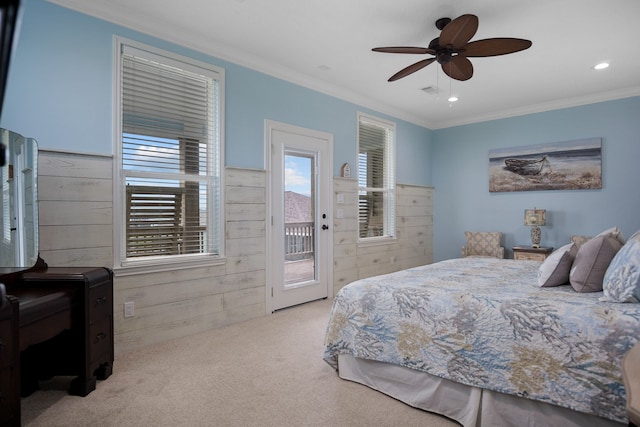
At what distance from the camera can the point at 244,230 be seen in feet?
12.2

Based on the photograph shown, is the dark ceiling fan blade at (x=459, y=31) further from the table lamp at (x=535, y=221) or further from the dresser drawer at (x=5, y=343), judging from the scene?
the table lamp at (x=535, y=221)

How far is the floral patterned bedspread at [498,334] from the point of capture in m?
1.61

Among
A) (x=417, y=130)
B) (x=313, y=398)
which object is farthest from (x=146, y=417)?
(x=417, y=130)

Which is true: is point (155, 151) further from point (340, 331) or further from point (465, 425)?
point (465, 425)

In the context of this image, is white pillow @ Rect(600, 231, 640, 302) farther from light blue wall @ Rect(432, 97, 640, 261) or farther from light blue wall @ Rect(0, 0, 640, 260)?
light blue wall @ Rect(432, 97, 640, 261)

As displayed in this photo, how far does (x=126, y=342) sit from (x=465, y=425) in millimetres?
2496

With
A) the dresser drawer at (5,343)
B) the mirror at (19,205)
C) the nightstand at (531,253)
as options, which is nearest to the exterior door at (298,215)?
the mirror at (19,205)

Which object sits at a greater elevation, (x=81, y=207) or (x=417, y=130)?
(x=417, y=130)

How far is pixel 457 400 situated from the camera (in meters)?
1.96

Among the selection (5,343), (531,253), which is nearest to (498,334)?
(5,343)

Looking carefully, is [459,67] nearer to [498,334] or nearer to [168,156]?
[498,334]

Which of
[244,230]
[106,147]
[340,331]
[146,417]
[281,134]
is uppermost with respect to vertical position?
[281,134]

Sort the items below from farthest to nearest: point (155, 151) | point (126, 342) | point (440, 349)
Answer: point (155, 151) < point (126, 342) < point (440, 349)

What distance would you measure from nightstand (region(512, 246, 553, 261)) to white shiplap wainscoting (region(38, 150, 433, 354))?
2.33m
